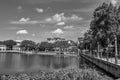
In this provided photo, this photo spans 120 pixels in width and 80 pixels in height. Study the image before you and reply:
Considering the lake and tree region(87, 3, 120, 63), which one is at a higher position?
tree region(87, 3, 120, 63)

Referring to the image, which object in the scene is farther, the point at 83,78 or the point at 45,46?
the point at 45,46

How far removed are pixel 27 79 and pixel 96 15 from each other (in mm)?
42475

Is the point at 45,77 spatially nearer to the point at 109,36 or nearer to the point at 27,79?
the point at 27,79

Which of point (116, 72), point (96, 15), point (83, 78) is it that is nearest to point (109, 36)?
point (96, 15)

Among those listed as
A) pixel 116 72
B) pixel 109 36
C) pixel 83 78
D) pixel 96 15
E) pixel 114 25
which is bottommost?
pixel 116 72

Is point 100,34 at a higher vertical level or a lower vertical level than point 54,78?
higher

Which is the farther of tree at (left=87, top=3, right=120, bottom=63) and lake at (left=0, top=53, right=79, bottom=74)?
tree at (left=87, top=3, right=120, bottom=63)

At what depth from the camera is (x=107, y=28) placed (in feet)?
151

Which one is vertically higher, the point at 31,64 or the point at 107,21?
the point at 107,21

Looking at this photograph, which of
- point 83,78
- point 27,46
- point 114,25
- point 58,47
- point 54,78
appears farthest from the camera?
point 27,46

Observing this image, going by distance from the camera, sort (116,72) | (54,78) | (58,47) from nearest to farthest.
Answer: (54,78) → (116,72) → (58,47)

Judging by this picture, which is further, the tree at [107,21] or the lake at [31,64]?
the tree at [107,21]

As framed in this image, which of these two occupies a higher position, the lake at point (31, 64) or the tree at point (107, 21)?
the tree at point (107, 21)

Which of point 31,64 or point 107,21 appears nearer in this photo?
point 107,21
